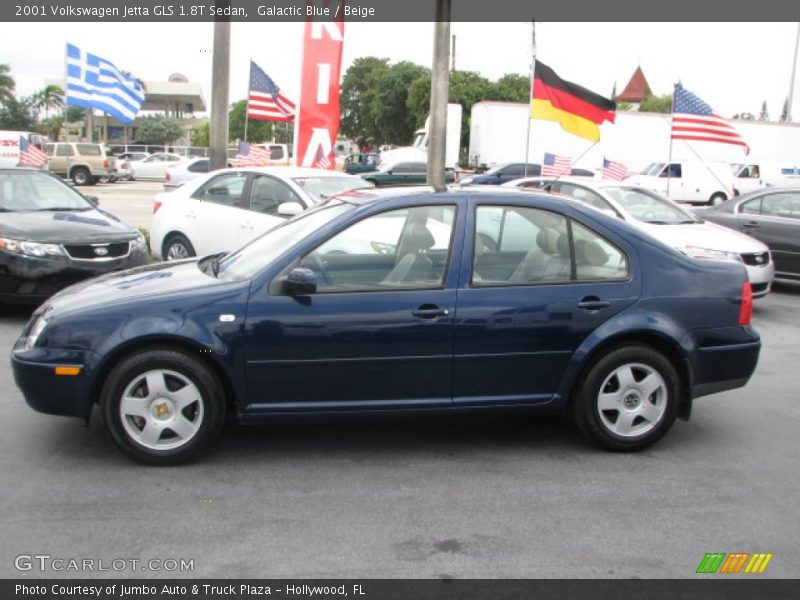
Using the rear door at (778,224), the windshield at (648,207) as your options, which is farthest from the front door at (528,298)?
the rear door at (778,224)

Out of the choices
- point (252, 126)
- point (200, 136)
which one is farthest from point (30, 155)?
point (252, 126)

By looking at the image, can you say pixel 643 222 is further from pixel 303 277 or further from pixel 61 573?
pixel 61 573

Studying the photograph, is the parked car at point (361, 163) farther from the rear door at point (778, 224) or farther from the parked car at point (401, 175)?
the rear door at point (778, 224)

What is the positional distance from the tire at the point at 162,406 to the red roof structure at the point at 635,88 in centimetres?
9855

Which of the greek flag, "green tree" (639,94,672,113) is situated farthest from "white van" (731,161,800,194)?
"green tree" (639,94,672,113)

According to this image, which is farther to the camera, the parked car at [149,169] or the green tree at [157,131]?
the green tree at [157,131]

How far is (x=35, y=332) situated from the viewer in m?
4.60

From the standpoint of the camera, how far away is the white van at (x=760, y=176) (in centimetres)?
3034

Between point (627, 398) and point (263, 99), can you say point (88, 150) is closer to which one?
point (263, 99)

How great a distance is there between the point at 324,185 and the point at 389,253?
17.8 ft

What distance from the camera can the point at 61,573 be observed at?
11.2ft

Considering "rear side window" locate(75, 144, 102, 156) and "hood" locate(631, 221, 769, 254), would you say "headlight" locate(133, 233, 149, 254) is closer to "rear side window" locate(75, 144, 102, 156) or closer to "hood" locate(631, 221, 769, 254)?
"hood" locate(631, 221, 769, 254)

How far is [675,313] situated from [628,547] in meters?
1.62

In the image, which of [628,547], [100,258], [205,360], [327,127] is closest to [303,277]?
[205,360]
